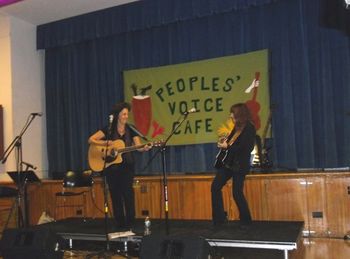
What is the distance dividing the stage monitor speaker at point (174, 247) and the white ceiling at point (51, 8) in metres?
4.56

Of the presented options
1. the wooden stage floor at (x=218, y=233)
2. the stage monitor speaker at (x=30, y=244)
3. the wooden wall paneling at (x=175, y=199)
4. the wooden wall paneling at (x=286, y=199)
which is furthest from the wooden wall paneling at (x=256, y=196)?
the stage monitor speaker at (x=30, y=244)

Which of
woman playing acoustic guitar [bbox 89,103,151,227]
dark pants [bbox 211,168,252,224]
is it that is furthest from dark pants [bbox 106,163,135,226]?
dark pants [bbox 211,168,252,224]

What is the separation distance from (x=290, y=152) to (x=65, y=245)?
3.20 m

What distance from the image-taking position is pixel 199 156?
6.41 m

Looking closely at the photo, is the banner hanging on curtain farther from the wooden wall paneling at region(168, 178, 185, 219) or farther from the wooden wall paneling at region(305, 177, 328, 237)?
the wooden wall paneling at region(305, 177, 328, 237)

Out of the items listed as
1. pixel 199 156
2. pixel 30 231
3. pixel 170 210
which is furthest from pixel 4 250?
pixel 199 156

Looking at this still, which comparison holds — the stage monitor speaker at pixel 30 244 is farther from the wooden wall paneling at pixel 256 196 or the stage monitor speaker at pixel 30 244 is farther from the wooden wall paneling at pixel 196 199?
the wooden wall paneling at pixel 256 196

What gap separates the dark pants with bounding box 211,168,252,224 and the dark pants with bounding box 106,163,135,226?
2.97ft

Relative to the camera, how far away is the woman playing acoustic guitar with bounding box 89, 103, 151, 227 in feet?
14.8

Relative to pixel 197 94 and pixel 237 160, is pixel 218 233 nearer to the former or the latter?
pixel 237 160

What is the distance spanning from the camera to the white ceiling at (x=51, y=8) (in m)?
6.67

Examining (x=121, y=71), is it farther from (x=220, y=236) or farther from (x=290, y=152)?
(x=220, y=236)

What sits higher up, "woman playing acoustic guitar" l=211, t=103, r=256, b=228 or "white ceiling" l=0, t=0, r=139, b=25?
"white ceiling" l=0, t=0, r=139, b=25

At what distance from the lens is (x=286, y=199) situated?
516 centimetres
